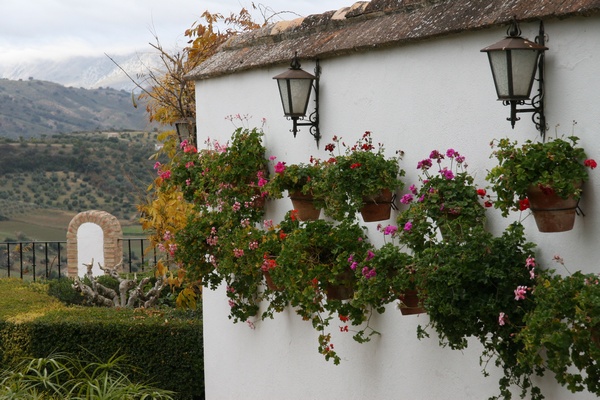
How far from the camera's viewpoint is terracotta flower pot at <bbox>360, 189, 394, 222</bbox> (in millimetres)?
4531

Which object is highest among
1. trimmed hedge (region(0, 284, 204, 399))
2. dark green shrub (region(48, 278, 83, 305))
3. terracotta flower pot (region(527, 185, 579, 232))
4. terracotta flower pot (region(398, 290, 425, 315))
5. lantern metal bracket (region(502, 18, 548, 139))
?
lantern metal bracket (region(502, 18, 548, 139))

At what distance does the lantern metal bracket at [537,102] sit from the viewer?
11.8 ft

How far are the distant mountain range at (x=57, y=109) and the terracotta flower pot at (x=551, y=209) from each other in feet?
120

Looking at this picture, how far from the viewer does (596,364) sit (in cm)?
318

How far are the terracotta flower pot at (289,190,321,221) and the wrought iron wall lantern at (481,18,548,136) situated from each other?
1.87 m

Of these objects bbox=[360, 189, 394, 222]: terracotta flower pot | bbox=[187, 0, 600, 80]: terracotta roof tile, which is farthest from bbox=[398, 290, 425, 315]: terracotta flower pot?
bbox=[187, 0, 600, 80]: terracotta roof tile

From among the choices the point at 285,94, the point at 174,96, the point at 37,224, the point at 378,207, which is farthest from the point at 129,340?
the point at 37,224

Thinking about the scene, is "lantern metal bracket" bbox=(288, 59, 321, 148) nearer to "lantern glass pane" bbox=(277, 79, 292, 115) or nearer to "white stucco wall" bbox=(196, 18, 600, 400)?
"white stucco wall" bbox=(196, 18, 600, 400)

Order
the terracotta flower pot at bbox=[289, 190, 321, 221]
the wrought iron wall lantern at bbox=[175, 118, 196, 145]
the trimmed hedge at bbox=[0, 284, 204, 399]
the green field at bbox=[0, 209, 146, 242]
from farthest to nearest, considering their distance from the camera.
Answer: the green field at bbox=[0, 209, 146, 242] < the wrought iron wall lantern at bbox=[175, 118, 196, 145] < the trimmed hedge at bbox=[0, 284, 204, 399] < the terracotta flower pot at bbox=[289, 190, 321, 221]

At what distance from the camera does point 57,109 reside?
44.1 metres

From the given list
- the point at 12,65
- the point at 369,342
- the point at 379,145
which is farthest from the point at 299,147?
the point at 12,65

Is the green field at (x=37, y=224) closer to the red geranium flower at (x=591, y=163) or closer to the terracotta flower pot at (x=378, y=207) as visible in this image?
the terracotta flower pot at (x=378, y=207)

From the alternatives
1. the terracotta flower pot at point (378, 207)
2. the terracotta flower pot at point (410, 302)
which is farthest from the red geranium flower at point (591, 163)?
the terracotta flower pot at point (378, 207)

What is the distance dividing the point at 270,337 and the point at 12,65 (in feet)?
302
